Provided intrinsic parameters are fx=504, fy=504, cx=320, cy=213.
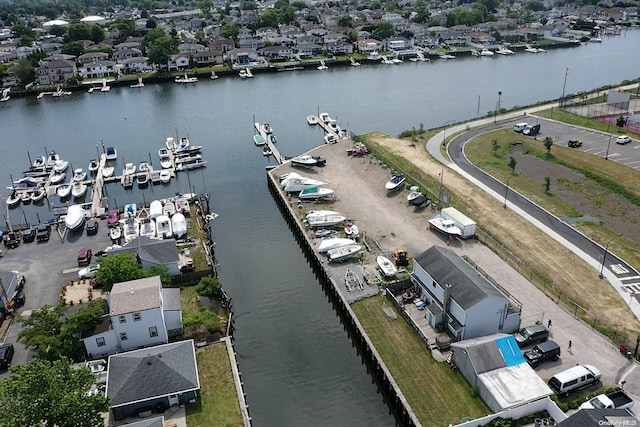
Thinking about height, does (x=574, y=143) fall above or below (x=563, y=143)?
above

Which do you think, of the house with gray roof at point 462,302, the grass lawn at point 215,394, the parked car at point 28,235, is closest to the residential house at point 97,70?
the parked car at point 28,235

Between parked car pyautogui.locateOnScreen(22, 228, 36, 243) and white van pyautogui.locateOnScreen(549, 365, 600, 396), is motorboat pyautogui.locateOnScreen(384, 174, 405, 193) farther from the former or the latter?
parked car pyautogui.locateOnScreen(22, 228, 36, 243)

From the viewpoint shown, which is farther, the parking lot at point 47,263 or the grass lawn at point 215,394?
the parking lot at point 47,263

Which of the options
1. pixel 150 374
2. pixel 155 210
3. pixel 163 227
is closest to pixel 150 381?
pixel 150 374

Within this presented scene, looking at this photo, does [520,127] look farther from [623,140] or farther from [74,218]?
[74,218]

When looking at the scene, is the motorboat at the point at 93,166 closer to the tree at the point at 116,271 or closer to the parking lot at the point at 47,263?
the parking lot at the point at 47,263
